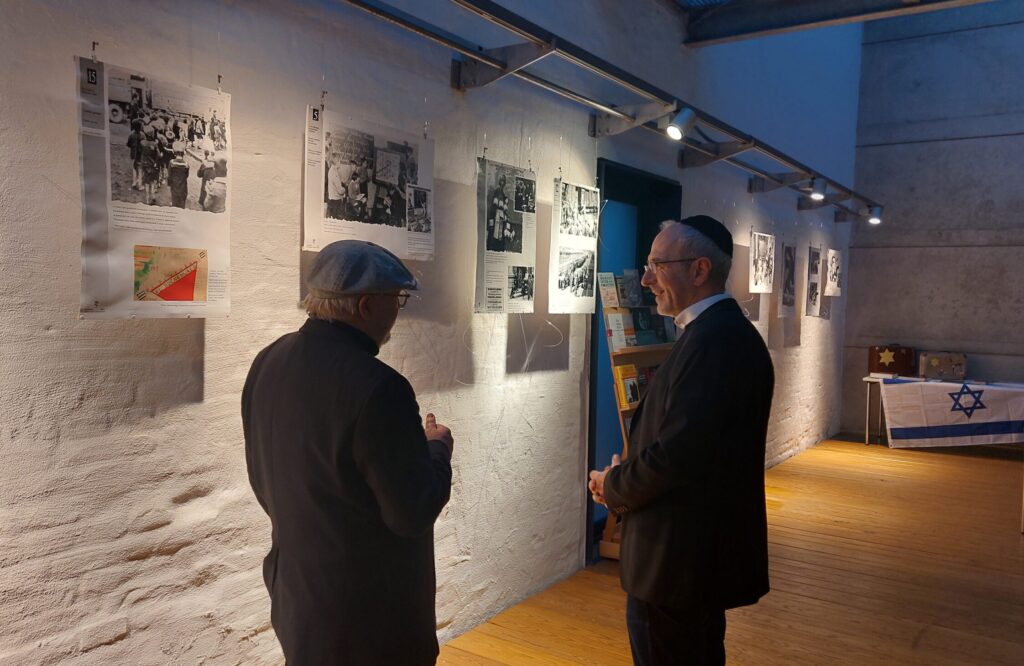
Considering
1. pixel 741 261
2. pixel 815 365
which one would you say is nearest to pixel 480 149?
pixel 741 261

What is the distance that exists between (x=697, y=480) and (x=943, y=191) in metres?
8.06

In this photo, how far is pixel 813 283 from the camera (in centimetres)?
772

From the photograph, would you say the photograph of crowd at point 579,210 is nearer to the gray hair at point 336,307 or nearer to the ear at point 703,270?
the ear at point 703,270

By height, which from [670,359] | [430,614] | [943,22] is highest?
[943,22]

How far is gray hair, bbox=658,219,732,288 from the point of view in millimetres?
2148

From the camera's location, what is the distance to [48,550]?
1.87 meters

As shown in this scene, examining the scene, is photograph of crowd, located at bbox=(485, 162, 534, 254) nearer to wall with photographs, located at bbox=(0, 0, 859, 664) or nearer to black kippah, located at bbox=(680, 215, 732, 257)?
wall with photographs, located at bbox=(0, 0, 859, 664)

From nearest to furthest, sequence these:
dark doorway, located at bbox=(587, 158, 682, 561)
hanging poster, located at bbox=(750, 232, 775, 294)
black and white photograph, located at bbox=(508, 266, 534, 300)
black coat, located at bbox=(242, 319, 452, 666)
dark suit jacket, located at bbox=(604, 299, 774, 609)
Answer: black coat, located at bbox=(242, 319, 452, 666) → dark suit jacket, located at bbox=(604, 299, 774, 609) → black and white photograph, located at bbox=(508, 266, 534, 300) → dark doorway, located at bbox=(587, 158, 682, 561) → hanging poster, located at bbox=(750, 232, 775, 294)

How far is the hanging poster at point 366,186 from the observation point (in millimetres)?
2520

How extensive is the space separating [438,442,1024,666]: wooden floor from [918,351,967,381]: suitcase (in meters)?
2.31

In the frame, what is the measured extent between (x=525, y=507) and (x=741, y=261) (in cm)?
332

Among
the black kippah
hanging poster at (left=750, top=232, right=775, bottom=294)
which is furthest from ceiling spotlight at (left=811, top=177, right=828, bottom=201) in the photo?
the black kippah

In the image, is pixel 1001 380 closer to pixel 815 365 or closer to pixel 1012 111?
pixel 815 365

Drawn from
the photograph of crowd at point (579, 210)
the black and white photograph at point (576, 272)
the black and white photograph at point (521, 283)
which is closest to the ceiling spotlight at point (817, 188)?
the photograph of crowd at point (579, 210)
